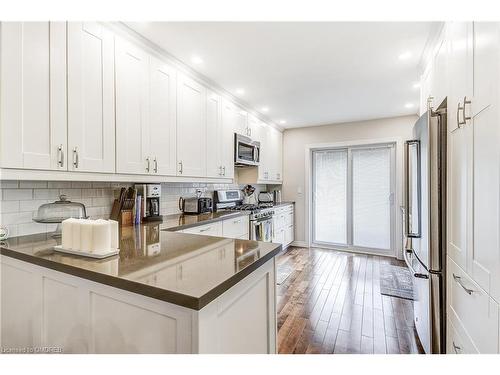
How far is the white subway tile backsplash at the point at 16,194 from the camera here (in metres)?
1.59

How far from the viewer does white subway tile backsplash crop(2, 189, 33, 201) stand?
5.22ft

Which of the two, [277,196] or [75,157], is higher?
[75,157]

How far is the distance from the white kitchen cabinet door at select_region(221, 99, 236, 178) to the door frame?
82.8 inches

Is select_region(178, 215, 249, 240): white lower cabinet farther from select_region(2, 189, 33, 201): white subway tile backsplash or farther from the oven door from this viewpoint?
select_region(2, 189, 33, 201): white subway tile backsplash

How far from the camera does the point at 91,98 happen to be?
5.74 ft

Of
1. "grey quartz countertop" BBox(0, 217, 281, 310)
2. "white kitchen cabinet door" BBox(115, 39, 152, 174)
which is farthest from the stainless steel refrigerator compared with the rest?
"white kitchen cabinet door" BBox(115, 39, 152, 174)

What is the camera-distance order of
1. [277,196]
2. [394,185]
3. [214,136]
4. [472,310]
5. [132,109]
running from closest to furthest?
[472,310]
[132,109]
[214,136]
[394,185]
[277,196]

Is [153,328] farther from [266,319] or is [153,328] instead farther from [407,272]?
[407,272]

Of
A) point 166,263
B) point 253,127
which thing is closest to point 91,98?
point 166,263

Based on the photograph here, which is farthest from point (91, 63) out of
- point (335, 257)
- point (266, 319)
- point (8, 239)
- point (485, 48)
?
point (335, 257)

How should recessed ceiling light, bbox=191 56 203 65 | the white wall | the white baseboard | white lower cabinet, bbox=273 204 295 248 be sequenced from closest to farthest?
recessed ceiling light, bbox=191 56 203 65, white lower cabinet, bbox=273 204 295 248, the white wall, the white baseboard

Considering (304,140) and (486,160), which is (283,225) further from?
(486,160)

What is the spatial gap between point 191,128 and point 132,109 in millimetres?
747

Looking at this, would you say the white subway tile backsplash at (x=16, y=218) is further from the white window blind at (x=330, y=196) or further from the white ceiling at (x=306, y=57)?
the white window blind at (x=330, y=196)
